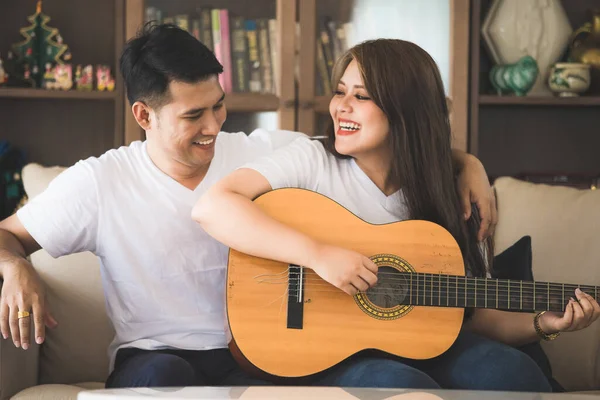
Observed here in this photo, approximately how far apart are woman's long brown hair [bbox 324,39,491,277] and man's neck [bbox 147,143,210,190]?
1.38ft

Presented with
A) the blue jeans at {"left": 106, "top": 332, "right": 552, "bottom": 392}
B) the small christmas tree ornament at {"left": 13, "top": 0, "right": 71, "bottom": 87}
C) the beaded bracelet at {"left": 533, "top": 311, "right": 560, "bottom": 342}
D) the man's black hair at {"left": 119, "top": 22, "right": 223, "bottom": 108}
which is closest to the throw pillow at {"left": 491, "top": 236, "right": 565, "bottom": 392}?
the beaded bracelet at {"left": 533, "top": 311, "right": 560, "bottom": 342}

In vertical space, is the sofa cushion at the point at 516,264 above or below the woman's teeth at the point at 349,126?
below

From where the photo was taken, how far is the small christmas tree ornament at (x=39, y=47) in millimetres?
2893

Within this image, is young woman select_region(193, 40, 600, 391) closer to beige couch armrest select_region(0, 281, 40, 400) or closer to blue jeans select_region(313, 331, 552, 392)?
blue jeans select_region(313, 331, 552, 392)

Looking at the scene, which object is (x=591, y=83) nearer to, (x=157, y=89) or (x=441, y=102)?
(x=441, y=102)

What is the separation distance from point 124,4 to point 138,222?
52.6 inches

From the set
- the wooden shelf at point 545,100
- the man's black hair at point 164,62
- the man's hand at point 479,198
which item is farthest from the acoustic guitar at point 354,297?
the wooden shelf at point 545,100

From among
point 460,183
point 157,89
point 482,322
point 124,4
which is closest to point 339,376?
point 482,322

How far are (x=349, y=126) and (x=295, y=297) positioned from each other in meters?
0.38

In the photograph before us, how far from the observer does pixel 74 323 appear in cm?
196

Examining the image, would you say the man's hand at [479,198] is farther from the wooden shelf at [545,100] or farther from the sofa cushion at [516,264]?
the wooden shelf at [545,100]

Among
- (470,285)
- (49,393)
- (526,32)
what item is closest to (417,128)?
(470,285)

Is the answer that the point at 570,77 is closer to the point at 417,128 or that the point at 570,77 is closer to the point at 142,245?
the point at 417,128

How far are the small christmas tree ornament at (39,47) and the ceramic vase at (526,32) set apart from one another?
1543 mm
